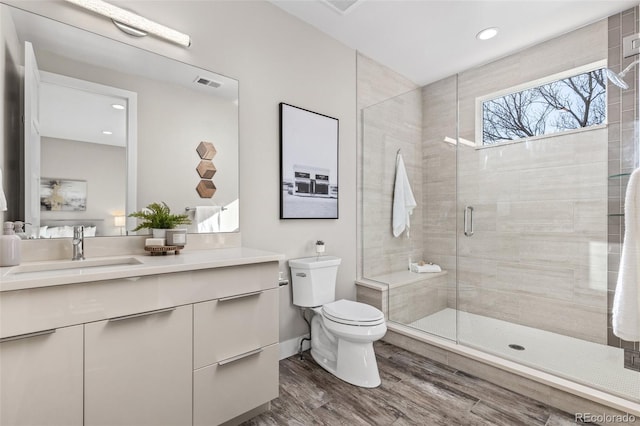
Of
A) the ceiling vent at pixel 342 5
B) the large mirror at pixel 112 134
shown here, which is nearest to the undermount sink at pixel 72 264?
the large mirror at pixel 112 134

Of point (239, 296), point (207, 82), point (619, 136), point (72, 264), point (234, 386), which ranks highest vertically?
point (207, 82)

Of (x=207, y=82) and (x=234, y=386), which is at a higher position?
(x=207, y=82)

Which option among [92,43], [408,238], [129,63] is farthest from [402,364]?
[92,43]

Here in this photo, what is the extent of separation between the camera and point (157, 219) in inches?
65.4

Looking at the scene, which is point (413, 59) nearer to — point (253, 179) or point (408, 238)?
point (408, 238)

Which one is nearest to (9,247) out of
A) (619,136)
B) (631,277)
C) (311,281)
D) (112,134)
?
(112,134)

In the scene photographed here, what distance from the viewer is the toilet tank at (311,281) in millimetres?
2209

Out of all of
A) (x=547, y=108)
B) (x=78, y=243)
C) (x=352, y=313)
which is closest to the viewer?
(x=78, y=243)

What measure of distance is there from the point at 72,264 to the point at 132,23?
4.15 ft

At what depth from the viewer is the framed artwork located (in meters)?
1.43

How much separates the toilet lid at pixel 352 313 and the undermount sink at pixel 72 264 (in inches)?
46.5

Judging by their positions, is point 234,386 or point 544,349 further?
point 544,349

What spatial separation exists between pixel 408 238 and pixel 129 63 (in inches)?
102

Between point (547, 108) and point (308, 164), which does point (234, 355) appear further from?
point (547, 108)
